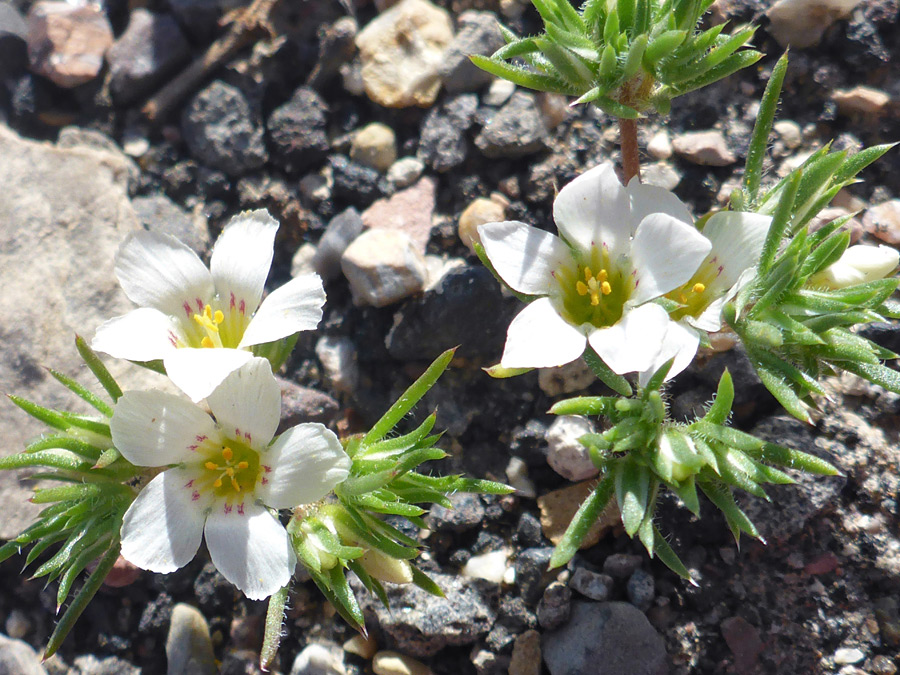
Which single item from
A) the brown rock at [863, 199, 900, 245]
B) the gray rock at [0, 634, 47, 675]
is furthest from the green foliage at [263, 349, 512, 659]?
the brown rock at [863, 199, 900, 245]

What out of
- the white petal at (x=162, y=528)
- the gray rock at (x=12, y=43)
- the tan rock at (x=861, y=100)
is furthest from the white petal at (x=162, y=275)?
the tan rock at (x=861, y=100)

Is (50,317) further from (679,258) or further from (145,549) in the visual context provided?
(679,258)

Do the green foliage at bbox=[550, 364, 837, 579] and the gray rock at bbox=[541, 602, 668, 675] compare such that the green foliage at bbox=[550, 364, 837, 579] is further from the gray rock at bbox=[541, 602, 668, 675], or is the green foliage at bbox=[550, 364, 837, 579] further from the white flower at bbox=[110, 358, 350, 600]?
the white flower at bbox=[110, 358, 350, 600]

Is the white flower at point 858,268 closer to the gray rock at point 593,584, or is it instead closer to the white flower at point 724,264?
the white flower at point 724,264

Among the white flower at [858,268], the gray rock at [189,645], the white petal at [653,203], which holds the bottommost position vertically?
the gray rock at [189,645]

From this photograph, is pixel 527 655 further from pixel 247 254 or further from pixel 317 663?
pixel 247 254
